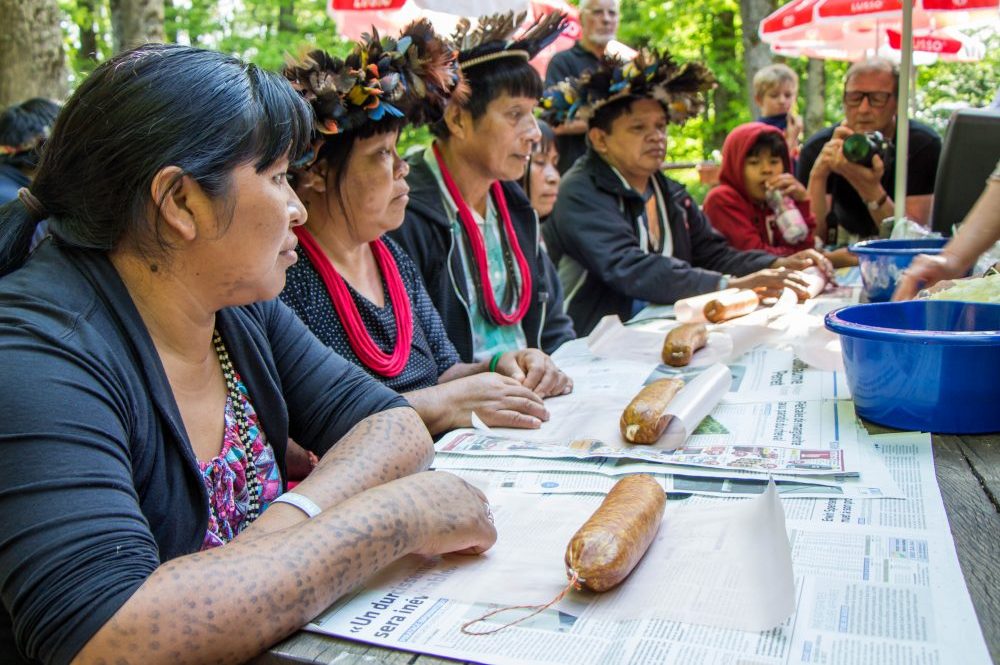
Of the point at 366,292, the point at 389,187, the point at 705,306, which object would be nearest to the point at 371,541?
the point at 366,292

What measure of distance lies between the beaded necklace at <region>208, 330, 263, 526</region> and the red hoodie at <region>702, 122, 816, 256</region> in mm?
4090

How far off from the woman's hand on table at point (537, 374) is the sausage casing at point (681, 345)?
343mm

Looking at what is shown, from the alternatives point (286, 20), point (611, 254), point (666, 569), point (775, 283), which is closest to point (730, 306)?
point (775, 283)

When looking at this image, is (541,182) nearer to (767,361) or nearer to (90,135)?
(767,361)

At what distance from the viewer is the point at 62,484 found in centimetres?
109

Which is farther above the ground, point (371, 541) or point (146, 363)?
point (146, 363)

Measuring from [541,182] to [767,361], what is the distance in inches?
103

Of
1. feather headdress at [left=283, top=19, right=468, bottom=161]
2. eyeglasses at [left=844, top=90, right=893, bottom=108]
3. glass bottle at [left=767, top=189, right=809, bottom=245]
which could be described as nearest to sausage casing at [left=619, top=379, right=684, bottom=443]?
feather headdress at [left=283, top=19, right=468, bottom=161]

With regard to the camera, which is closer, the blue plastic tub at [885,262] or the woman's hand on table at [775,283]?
the blue plastic tub at [885,262]

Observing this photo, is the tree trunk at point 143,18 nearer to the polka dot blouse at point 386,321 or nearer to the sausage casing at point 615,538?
Result: the polka dot blouse at point 386,321

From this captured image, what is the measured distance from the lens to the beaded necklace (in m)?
1.61

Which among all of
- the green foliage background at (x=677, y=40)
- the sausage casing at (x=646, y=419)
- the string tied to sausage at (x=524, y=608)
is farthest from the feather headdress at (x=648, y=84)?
the green foliage background at (x=677, y=40)

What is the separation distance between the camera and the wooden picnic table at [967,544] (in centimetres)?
107

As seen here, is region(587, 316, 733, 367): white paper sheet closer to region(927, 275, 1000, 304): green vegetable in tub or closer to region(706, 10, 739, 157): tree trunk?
region(927, 275, 1000, 304): green vegetable in tub
